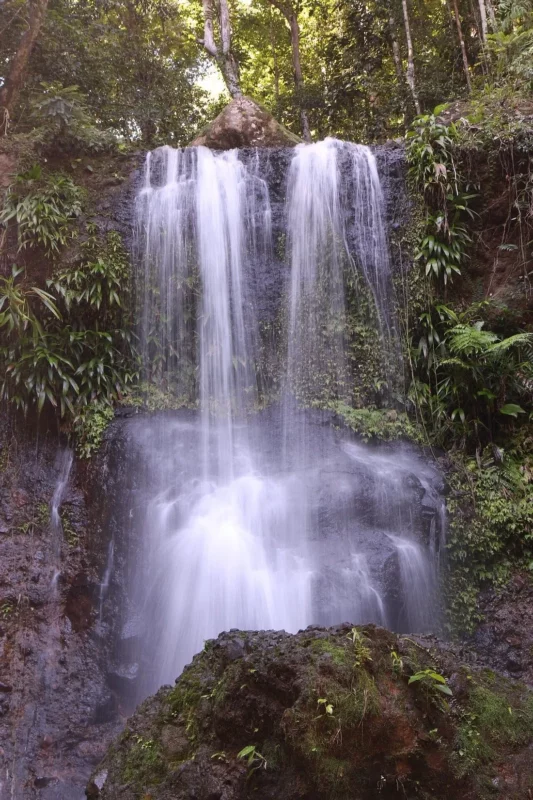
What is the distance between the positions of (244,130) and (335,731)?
10.0 meters

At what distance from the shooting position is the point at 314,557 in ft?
19.5

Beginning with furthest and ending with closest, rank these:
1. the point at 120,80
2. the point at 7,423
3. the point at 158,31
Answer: the point at 158,31 < the point at 120,80 < the point at 7,423

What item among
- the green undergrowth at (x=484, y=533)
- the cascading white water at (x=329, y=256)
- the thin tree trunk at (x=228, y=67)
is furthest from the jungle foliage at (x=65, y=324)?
the thin tree trunk at (x=228, y=67)

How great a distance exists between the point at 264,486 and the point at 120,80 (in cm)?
1078

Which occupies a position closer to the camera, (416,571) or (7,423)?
(416,571)

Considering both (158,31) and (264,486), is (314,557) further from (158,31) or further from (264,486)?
(158,31)

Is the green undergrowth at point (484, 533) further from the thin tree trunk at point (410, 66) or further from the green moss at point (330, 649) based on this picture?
the thin tree trunk at point (410, 66)

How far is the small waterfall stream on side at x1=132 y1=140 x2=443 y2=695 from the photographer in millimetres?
5773

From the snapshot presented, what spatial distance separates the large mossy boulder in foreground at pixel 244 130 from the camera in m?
10.5

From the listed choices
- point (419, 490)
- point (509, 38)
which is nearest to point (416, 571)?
point (419, 490)

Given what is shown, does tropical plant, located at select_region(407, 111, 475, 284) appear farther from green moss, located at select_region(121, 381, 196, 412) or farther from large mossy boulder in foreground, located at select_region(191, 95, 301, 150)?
green moss, located at select_region(121, 381, 196, 412)

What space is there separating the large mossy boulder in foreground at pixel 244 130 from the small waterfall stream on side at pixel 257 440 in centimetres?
143

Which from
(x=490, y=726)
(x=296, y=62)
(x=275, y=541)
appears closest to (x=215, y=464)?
(x=275, y=541)

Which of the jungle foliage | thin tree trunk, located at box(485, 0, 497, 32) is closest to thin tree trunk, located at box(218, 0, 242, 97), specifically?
thin tree trunk, located at box(485, 0, 497, 32)
